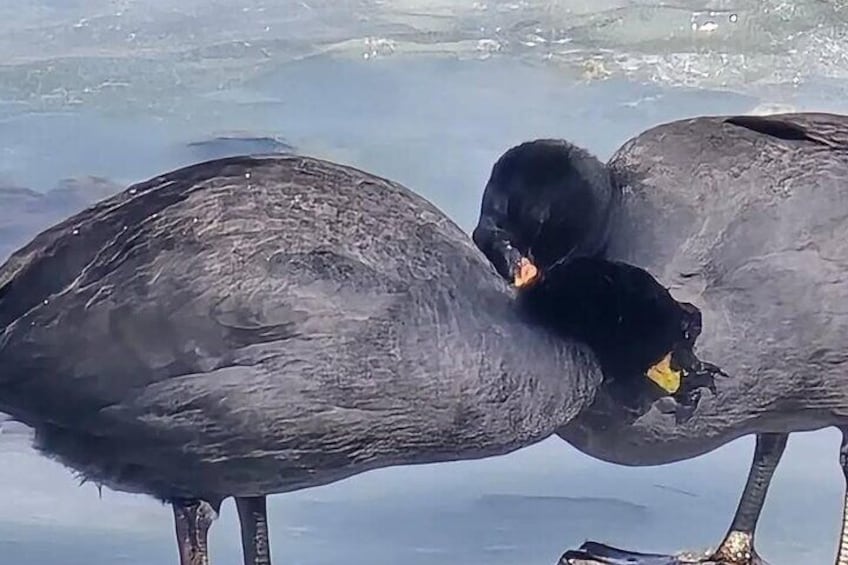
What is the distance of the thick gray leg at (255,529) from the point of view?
12.2 ft

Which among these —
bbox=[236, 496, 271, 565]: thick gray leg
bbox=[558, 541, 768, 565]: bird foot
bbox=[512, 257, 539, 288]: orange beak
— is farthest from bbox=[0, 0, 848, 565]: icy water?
bbox=[512, 257, 539, 288]: orange beak

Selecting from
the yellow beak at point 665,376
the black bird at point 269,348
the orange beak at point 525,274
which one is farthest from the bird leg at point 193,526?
the yellow beak at point 665,376

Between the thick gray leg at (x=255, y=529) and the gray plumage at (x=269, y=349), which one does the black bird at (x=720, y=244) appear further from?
the thick gray leg at (x=255, y=529)

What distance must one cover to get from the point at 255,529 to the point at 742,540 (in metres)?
1.11

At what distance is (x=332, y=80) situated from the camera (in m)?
5.61

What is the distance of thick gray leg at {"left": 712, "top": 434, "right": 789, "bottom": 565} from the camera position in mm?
4258

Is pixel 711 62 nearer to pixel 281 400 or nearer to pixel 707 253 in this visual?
pixel 707 253

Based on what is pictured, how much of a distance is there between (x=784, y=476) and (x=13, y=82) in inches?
88.9

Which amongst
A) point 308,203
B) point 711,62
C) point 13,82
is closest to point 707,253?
point 308,203

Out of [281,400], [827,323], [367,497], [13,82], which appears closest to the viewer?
[281,400]

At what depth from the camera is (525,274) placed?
380cm

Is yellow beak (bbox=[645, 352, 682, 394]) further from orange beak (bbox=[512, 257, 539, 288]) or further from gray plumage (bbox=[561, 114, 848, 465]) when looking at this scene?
orange beak (bbox=[512, 257, 539, 288])

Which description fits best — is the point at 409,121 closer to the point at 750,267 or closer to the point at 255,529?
the point at 750,267

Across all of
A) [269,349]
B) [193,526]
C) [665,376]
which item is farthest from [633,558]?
[269,349]
